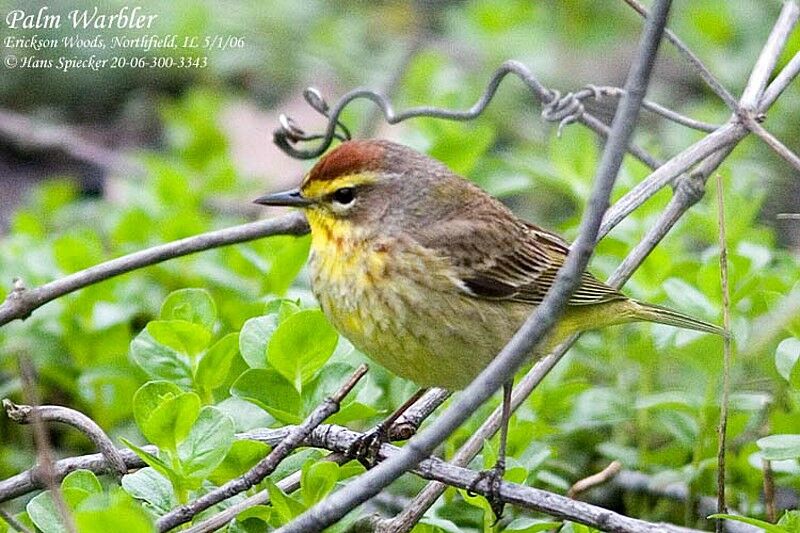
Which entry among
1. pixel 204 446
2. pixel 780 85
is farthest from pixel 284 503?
pixel 780 85

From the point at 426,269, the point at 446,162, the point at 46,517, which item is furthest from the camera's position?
the point at 446,162

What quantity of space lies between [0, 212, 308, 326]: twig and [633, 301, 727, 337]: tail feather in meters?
1.08

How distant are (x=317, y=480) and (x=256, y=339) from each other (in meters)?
0.54

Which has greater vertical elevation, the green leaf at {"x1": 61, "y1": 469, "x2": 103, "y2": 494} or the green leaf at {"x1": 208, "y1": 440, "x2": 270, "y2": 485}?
the green leaf at {"x1": 208, "y1": 440, "x2": 270, "y2": 485}

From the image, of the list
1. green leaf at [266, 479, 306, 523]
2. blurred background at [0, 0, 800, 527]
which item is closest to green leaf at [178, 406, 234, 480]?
green leaf at [266, 479, 306, 523]

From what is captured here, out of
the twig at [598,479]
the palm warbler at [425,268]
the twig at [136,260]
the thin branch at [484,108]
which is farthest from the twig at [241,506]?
the thin branch at [484,108]

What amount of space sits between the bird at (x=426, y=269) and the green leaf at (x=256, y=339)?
0.28 m

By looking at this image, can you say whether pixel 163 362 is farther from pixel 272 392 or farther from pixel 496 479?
pixel 496 479

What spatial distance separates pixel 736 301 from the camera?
11.8 ft

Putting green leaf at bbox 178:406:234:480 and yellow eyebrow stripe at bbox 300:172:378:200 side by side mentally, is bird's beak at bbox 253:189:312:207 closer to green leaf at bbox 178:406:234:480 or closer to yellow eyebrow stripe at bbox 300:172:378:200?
yellow eyebrow stripe at bbox 300:172:378:200

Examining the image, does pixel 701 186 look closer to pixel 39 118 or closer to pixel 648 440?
pixel 648 440

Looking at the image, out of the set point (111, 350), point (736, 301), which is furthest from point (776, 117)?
point (111, 350)

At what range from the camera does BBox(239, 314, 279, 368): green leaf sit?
3.08 m

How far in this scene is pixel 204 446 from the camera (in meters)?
2.70
